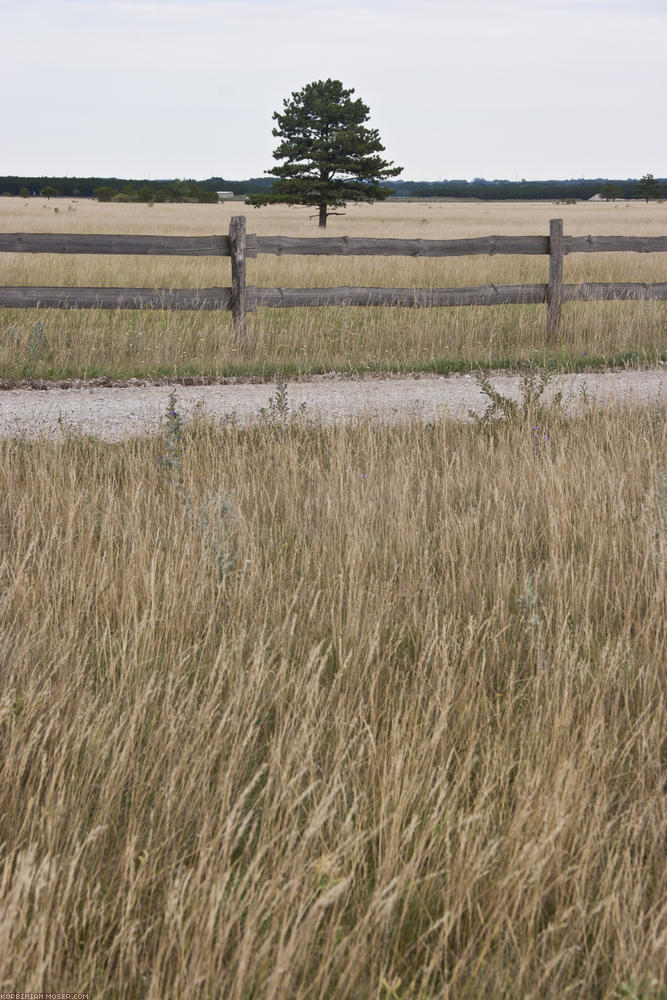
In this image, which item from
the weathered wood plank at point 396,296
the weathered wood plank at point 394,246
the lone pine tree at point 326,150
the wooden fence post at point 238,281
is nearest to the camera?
the wooden fence post at point 238,281

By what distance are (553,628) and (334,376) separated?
652 centimetres

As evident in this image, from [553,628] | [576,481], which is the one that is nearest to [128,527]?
[553,628]

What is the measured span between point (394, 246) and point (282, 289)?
1.61m

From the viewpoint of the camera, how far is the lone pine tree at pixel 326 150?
1686 inches

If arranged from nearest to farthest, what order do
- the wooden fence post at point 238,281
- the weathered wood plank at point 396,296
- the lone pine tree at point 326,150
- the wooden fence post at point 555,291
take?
1. the wooden fence post at point 238,281
2. the weathered wood plank at point 396,296
3. the wooden fence post at point 555,291
4. the lone pine tree at point 326,150

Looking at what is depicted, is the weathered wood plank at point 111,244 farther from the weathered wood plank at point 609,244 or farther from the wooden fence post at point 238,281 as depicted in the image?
the weathered wood plank at point 609,244

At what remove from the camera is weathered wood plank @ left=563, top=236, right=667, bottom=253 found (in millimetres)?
11688

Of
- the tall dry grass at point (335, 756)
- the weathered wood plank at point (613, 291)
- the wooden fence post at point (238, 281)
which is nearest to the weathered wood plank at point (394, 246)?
the wooden fence post at point (238, 281)

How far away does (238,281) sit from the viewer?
10.3 meters

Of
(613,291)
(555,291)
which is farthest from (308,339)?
(613,291)

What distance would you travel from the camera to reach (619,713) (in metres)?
2.69

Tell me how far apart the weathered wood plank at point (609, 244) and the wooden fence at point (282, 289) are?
1cm

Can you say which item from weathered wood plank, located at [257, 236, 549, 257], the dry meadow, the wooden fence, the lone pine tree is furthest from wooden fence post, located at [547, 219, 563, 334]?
the lone pine tree

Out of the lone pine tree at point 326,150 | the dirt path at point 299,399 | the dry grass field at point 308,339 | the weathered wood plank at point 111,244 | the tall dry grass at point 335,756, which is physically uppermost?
the lone pine tree at point 326,150
